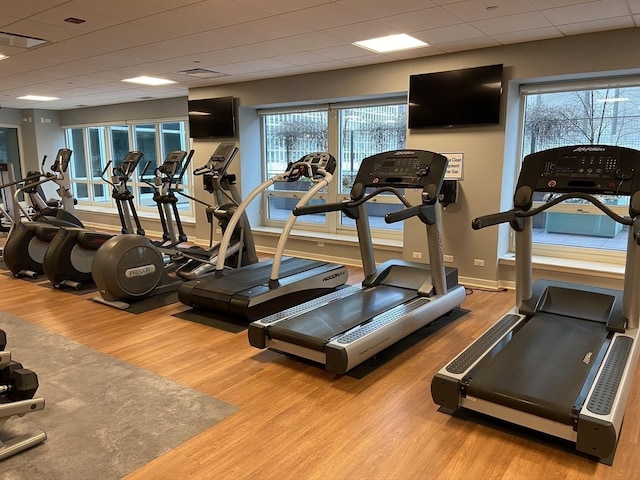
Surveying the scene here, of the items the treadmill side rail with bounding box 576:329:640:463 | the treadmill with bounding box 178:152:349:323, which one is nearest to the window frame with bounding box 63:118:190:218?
the treadmill with bounding box 178:152:349:323

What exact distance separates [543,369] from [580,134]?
3.52 meters

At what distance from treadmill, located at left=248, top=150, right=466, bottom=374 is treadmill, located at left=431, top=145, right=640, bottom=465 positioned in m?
0.64

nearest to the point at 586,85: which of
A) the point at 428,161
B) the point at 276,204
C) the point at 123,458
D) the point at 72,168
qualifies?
Result: the point at 428,161

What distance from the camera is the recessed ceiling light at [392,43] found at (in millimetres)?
4708

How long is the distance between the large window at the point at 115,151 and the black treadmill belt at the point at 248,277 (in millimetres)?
4356

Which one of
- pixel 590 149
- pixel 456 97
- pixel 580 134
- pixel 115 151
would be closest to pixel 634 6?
pixel 590 149

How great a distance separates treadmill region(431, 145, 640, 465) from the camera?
2369 mm

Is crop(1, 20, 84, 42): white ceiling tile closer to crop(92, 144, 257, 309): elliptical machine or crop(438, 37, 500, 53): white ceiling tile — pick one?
crop(92, 144, 257, 309): elliptical machine

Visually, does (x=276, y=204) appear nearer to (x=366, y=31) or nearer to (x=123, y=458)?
(x=366, y=31)

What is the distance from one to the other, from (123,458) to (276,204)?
19.3 ft

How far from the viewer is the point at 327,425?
270cm

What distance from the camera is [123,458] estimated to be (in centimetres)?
239

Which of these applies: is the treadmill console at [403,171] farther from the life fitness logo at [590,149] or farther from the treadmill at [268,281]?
the life fitness logo at [590,149]

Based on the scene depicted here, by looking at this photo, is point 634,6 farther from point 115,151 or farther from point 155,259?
point 115,151
